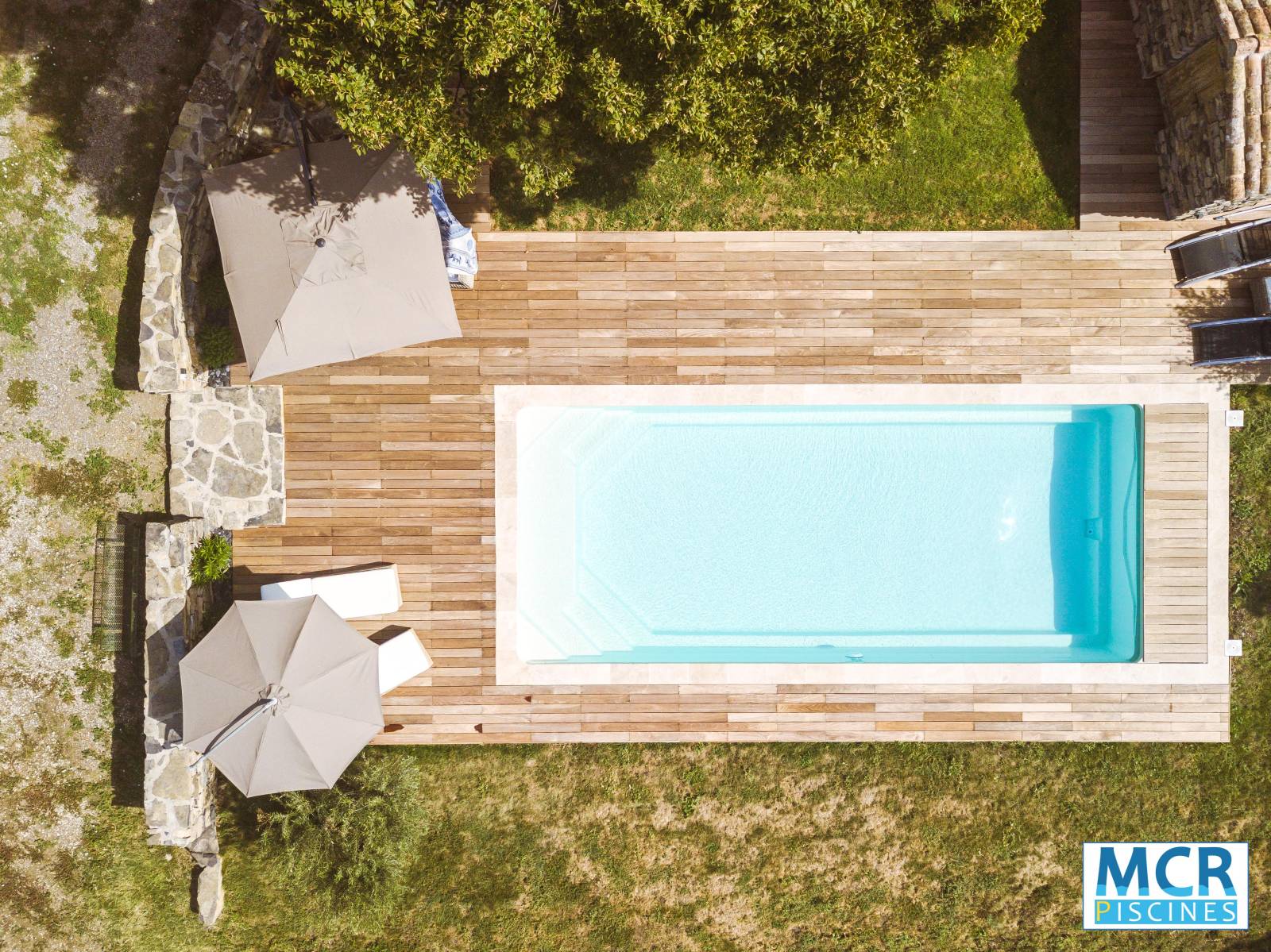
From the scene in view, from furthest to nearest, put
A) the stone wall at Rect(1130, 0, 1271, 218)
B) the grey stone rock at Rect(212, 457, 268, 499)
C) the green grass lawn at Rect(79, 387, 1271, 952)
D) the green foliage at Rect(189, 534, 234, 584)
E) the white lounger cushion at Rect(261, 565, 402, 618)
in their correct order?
the green grass lawn at Rect(79, 387, 1271, 952) < the grey stone rock at Rect(212, 457, 268, 499) < the green foliage at Rect(189, 534, 234, 584) < the white lounger cushion at Rect(261, 565, 402, 618) < the stone wall at Rect(1130, 0, 1271, 218)

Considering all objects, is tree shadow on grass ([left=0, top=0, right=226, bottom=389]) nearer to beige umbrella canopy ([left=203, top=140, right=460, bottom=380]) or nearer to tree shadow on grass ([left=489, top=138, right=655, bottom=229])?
beige umbrella canopy ([left=203, top=140, right=460, bottom=380])

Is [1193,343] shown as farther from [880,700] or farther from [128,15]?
[128,15]

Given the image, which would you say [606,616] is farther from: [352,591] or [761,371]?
[761,371]

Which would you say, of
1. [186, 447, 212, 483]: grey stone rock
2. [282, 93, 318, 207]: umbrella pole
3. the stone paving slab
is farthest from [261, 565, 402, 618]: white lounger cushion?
[282, 93, 318, 207]: umbrella pole

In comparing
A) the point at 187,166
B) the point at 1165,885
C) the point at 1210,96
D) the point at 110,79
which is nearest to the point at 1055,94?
the point at 1210,96

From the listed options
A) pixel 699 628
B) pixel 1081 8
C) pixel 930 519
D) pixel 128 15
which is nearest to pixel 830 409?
pixel 930 519

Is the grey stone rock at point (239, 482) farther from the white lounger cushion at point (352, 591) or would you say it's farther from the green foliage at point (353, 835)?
the green foliage at point (353, 835)

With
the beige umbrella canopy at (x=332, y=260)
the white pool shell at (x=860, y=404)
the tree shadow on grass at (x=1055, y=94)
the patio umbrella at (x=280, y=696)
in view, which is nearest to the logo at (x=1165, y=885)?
the white pool shell at (x=860, y=404)
